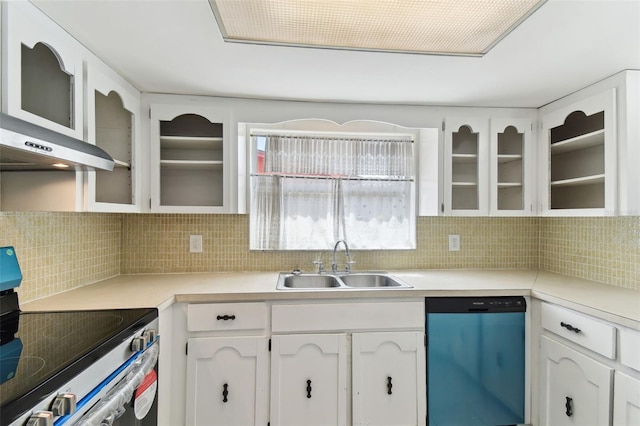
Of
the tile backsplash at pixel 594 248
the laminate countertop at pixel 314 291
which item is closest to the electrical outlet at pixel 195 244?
the laminate countertop at pixel 314 291

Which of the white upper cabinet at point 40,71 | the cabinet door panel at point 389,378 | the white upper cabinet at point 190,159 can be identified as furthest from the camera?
the white upper cabinet at point 190,159

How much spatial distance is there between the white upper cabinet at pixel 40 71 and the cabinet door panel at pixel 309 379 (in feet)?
4.73

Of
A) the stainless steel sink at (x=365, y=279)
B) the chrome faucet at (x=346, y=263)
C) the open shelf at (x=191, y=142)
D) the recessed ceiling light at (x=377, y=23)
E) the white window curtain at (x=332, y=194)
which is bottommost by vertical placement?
the stainless steel sink at (x=365, y=279)

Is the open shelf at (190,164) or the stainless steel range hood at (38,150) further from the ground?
the open shelf at (190,164)

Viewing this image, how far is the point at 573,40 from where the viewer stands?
1.30 m

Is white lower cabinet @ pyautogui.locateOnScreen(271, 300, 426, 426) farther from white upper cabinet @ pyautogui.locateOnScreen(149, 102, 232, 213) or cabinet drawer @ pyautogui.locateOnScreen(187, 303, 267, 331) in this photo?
white upper cabinet @ pyautogui.locateOnScreen(149, 102, 232, 213)

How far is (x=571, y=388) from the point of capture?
4.99ft

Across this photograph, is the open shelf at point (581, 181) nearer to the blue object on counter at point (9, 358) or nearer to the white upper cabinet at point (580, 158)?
the white upper cabinet at point (580, 158)

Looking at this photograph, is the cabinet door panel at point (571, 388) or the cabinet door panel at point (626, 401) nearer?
the cabinet door panel at point (626, 401)

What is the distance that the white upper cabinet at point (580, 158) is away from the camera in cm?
162

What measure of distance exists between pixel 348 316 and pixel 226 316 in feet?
2.21

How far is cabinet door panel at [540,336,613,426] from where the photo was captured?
4.46 feet

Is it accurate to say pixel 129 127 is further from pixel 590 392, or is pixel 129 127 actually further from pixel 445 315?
pixel 590 392

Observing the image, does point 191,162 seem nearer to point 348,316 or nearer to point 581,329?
point 348,316
